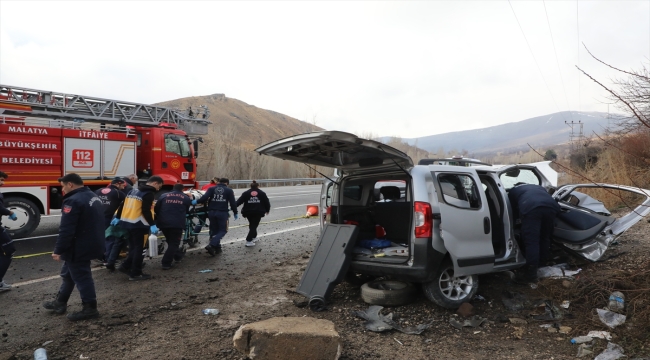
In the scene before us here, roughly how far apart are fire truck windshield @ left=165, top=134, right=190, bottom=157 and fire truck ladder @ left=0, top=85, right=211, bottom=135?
1.77 meters

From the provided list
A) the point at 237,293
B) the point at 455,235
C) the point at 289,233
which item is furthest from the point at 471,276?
the point at 289,233

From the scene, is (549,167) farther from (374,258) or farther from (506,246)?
(374,258)

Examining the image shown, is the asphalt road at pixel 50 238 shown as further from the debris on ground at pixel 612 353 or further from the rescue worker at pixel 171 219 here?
the debris on ground at pixel 612 353

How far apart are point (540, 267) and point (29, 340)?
6.42 metres

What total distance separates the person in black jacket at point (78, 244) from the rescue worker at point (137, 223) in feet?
4.87

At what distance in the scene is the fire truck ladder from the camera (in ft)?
37.5

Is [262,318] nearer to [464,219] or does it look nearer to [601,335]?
[464,219]

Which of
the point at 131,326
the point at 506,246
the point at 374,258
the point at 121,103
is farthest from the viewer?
the point at 121,103

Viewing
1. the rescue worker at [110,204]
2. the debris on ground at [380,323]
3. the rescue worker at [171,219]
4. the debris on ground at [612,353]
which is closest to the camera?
the debris on ground at [612,353]

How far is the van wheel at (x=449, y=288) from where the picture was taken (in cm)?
484

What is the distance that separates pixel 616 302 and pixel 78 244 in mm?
6066

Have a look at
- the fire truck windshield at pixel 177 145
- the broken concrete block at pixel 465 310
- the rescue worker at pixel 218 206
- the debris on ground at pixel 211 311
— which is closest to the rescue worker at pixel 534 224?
the broken concrete block at pixel 465 310

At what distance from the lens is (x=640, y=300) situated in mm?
4355

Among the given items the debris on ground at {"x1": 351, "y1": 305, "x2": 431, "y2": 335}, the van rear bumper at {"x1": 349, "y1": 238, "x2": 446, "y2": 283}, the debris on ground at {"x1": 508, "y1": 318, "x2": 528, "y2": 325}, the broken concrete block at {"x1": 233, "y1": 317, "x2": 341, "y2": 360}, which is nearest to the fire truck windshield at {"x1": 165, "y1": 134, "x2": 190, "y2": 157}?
the debris on ground at {"x1": 351, "y1": 305, "x2": 431, "y2": 335}
